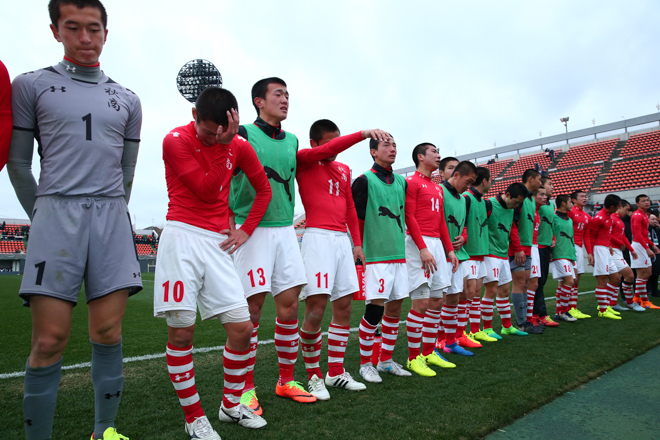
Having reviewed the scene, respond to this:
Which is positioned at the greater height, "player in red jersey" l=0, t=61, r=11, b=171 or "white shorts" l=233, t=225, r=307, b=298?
"player in red jersey" l=0, t=61, r=11, b=171

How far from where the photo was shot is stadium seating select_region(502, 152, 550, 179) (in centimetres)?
3906

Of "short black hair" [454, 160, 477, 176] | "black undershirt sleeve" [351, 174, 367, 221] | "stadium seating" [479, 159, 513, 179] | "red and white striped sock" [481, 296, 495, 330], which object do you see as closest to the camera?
"black undershirt sleeve" [351, 174, 367, 221]

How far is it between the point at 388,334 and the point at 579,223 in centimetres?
635

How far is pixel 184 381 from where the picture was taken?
2395mm

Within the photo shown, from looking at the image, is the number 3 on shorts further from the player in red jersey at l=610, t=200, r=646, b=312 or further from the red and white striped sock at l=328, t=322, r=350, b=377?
the player in red jersey at l=610, t=200, r=646, b=312

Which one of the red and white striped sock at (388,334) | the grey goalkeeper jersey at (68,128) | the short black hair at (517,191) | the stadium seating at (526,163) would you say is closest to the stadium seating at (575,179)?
the stadium seating at (526,163)

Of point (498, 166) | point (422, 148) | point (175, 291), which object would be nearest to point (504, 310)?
point (422, 148)

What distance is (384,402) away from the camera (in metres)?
3.10

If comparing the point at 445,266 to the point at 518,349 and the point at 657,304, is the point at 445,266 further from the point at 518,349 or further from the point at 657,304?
the point at 657,304

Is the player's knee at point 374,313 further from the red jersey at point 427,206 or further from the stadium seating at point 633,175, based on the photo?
the stadium seating at point 633,175

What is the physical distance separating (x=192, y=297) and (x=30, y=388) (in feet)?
2.67

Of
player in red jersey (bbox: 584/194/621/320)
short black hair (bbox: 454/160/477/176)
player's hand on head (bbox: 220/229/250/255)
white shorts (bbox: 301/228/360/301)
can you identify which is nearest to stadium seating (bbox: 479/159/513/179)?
player in red jersey (bbox: 584/194/621/320)

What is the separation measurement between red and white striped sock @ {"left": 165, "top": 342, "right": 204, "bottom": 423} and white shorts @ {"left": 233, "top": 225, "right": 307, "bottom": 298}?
65 centimetres

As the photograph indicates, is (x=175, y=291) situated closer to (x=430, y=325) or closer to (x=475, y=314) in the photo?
(x=430, y=325)
